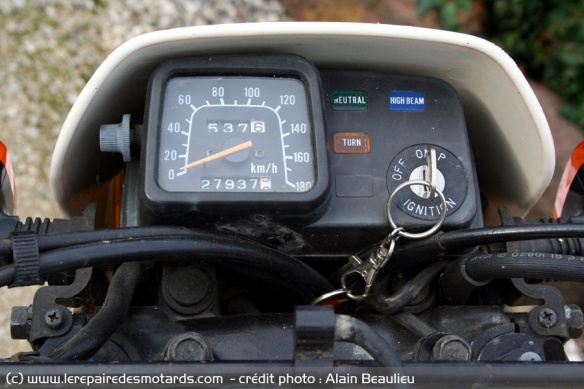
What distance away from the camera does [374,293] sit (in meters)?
1.08

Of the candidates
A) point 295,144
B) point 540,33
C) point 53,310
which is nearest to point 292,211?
point 295,144

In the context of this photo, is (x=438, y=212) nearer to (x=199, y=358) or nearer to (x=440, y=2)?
(x=199, y=358)

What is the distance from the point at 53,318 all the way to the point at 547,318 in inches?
24.0

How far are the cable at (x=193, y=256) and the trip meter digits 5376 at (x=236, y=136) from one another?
1.8 inches

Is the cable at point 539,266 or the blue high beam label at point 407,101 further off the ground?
the blue high beam label at point 407,101

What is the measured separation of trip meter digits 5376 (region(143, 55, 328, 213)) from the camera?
0.99 meters

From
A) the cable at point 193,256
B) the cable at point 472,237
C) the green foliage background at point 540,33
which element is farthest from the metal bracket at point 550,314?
the green foliage background at point 540,33

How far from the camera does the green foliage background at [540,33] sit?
3381mm

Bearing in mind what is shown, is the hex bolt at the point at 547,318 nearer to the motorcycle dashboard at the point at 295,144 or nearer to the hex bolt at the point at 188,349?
the motorcycle dashboard at the point at 295,144

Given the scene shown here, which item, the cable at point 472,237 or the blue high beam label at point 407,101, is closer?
the cable at point 472,237

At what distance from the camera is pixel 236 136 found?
1.03m

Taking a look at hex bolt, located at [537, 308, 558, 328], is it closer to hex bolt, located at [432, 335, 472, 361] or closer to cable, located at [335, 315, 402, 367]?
hex bolt, located at [432, 335, 472, 361]

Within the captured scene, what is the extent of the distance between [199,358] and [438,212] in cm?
35

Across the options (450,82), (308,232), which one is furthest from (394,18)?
(308,232)
